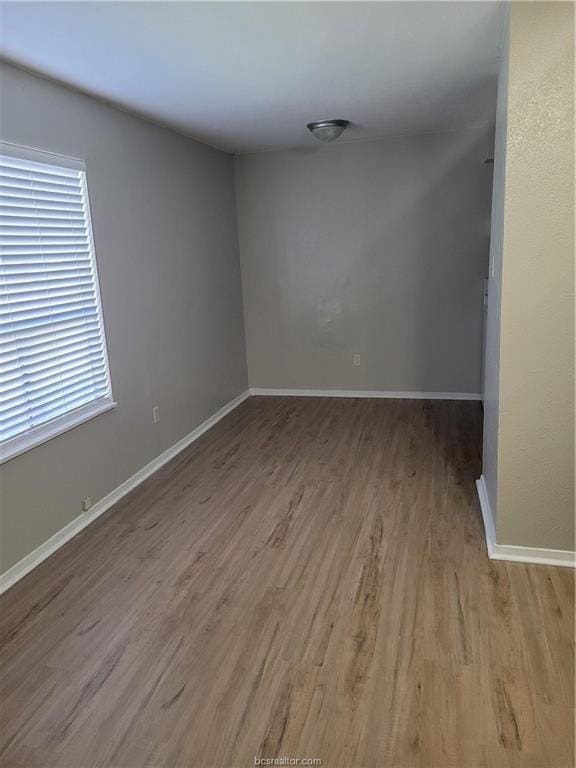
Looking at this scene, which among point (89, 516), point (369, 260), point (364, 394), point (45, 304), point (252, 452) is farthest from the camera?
point (364, 394)

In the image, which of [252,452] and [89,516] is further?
[252,452]

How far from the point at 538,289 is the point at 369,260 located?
2926mm

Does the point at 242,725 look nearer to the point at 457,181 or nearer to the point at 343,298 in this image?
the point at 343,298

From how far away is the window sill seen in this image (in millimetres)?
2615

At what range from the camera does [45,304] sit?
2.85 m

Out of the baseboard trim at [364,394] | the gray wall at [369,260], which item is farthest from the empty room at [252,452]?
the baseboard trim at [364,394]

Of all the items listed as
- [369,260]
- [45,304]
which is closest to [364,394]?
[369,260]

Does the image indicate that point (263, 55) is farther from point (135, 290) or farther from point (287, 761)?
point (287, 761)

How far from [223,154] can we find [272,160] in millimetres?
468

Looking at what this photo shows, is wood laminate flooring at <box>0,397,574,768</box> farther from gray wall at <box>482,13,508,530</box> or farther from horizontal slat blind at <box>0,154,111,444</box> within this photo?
horizontal slat blind at <box>0,154,111,444</box>

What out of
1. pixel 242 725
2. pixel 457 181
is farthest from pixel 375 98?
pixel 242 725

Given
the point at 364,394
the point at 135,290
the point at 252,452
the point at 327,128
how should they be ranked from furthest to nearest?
1. the point at 364,394
2. the point at 252,452
3. the point at 327,128
4. the point at 135,290

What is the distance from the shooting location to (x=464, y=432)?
14.1ft

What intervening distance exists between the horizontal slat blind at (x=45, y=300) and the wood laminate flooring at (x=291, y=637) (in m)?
0.78
